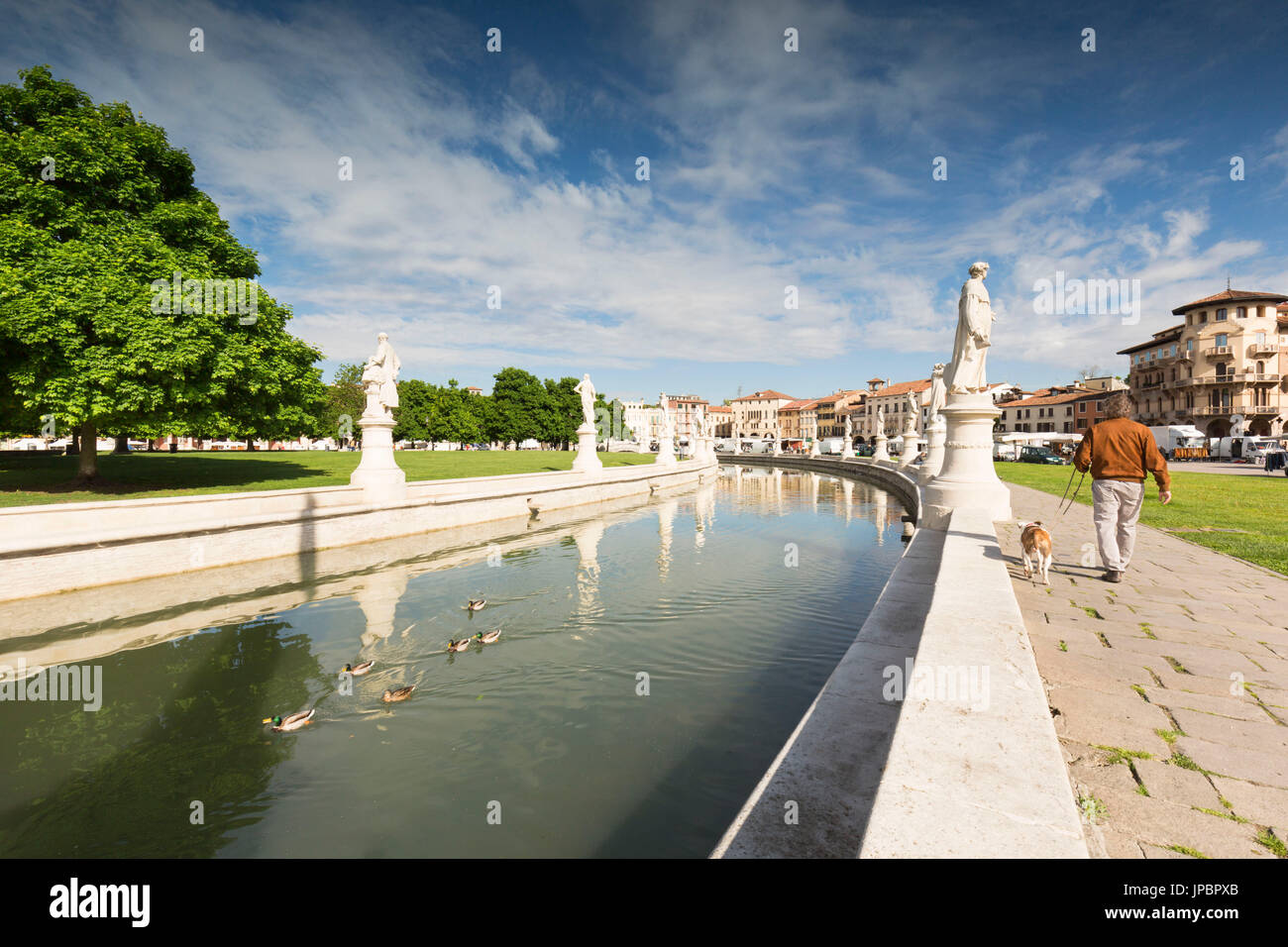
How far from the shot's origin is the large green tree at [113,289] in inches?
471

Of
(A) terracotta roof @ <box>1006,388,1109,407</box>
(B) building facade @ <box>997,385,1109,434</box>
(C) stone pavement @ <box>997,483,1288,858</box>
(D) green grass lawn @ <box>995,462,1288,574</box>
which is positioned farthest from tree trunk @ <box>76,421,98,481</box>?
(A) terracotta roof @ <box>1006,388,1109,407</box>

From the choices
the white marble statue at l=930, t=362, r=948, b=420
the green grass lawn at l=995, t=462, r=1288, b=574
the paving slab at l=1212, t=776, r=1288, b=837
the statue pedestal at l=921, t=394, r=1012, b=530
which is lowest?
the paving slab at l=1212, t=776, r=1288, b=837

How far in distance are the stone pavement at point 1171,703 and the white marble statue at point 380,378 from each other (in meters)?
15.7

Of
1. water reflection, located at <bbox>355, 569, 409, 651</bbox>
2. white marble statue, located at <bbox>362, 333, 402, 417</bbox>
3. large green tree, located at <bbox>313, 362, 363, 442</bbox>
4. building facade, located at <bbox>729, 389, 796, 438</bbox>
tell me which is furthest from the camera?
building facade, located at <bbox>729, 389, 796, 438</bbox>

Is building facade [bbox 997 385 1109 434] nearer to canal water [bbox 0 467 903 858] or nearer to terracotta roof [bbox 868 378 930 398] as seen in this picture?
terracotta roof [bbox 868 378 930 398]

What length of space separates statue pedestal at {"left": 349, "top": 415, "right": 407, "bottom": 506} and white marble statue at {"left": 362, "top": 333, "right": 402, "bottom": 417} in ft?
1.46

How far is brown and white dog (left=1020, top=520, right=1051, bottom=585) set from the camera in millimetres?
5383

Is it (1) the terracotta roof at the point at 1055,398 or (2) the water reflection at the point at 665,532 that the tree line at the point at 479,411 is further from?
(1) the terracotta roof at the point at 1055,398

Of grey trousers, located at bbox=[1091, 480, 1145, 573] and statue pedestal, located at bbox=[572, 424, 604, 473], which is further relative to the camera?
statue pedestal, located at bbox=[572, 424, 604, 473]

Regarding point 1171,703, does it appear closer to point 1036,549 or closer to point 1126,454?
point 1036,549

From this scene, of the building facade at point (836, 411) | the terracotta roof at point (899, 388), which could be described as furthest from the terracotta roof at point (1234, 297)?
the building facade at point (836, 411)

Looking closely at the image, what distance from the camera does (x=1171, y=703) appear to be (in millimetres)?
3041

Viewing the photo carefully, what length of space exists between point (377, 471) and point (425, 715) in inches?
443
